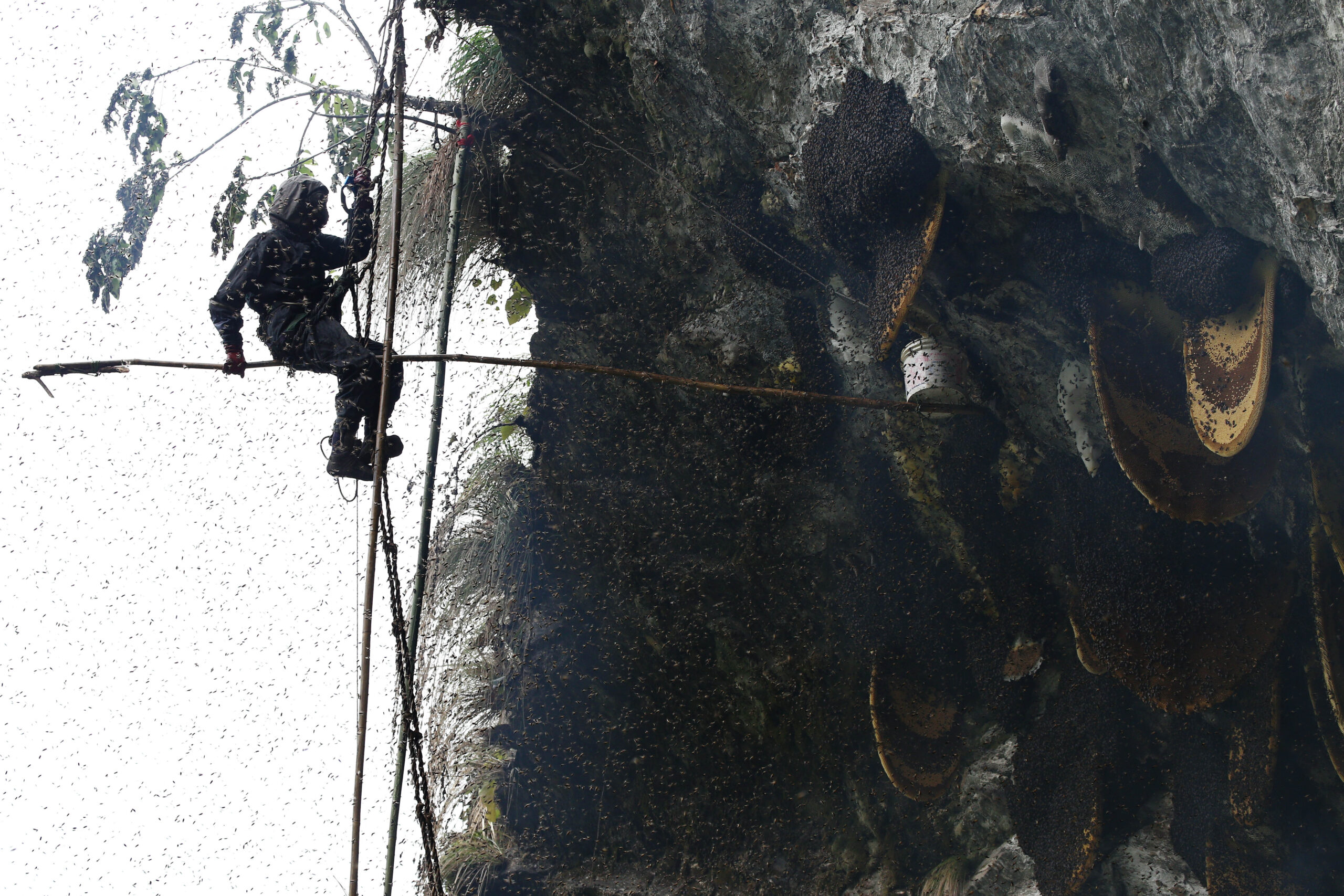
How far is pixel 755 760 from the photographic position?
5.53 m

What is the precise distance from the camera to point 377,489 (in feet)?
10.0

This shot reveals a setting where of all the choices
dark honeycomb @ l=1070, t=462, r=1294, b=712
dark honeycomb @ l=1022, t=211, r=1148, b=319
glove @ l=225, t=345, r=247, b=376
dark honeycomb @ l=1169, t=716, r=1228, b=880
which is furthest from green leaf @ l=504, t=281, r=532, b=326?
dark honeycomb @ l=1169, t=716, r=1228, b=880

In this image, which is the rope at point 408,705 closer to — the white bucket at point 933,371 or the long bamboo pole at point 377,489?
the long bamboo pole at point 377,489

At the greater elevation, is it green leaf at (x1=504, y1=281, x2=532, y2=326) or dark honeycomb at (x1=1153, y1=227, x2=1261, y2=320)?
green leaf at (x1=504, y1=281, x2=532, y2=326)

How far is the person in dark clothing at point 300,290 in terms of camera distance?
3799 mm

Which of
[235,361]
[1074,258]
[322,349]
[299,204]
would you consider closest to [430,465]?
[322,349]

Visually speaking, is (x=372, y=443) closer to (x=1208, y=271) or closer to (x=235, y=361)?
(x=235, y=361)

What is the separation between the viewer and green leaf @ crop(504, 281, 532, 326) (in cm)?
636

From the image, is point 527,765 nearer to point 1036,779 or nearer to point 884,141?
A: point 1036,779

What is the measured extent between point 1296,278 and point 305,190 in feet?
12.6

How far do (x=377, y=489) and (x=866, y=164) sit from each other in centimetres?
244

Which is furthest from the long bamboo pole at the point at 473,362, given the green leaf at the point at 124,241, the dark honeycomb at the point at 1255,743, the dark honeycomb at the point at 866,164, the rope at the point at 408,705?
the green leaf at the point at 124,241

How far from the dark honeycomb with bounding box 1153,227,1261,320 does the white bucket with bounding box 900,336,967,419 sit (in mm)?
1225

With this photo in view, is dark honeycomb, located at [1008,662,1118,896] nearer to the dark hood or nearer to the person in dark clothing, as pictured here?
the person in dark clothing
